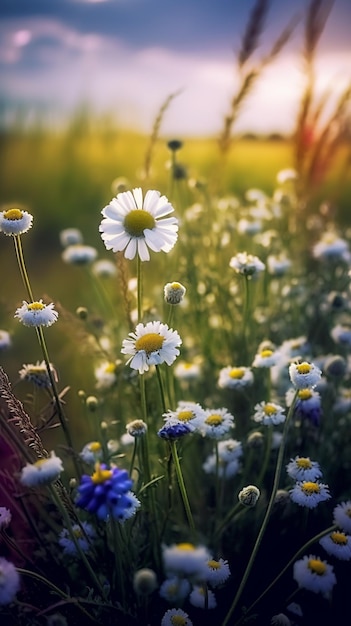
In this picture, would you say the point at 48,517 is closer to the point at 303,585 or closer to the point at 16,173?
the point at 303,585

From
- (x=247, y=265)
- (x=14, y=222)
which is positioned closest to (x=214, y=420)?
(x=247, y=265)

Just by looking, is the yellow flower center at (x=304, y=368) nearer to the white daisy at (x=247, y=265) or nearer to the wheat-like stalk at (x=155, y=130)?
the white daisy at (x=247, y=265)

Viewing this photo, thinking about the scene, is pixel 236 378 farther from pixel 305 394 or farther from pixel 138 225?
pixel 138 225

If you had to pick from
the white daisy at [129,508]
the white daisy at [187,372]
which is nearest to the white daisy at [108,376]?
the white daisy at [187,372]

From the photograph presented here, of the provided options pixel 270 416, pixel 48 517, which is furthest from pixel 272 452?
pixel 48 517

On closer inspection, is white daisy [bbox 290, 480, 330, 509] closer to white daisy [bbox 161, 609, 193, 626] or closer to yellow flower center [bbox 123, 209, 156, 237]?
white daisy [bbox 161, 609, 193, 626]

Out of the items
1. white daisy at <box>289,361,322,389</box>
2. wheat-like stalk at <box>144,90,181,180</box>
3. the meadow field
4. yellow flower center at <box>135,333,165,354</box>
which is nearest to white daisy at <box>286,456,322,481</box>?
the meadow field
